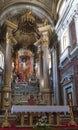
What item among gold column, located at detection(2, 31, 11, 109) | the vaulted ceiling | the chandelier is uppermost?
the vaulted ceiling

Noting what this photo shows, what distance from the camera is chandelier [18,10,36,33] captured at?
13.0m

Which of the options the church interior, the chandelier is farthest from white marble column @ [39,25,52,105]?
the chandelier

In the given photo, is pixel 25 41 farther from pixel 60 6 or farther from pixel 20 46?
pixel 60 6

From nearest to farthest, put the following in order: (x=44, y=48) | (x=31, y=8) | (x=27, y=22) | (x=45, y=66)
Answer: (x=27, y=22), (x=45, y=66), (x=44, y=48), (x=31, y=8)

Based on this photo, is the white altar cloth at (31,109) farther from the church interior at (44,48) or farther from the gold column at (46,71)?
the gold column at (46,71)

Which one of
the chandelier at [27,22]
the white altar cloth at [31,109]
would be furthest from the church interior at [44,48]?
the white altar cloth at [31,109]

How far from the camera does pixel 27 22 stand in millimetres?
13062

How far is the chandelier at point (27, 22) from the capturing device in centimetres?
1302

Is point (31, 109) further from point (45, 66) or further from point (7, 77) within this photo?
point (45, 66)

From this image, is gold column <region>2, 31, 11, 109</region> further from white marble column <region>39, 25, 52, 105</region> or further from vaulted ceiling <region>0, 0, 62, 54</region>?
white marble column <region>39, 25, 52, 105</region>

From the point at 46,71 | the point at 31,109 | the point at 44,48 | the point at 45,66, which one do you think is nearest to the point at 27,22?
the point at 44,48

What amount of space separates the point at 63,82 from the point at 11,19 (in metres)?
6.60

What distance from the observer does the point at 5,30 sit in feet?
47.7

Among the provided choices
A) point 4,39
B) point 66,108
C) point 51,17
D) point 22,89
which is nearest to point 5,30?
point 4,39
